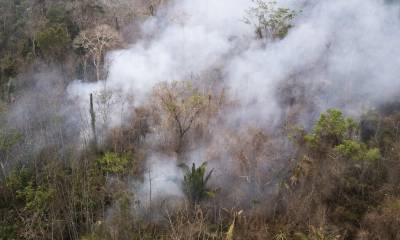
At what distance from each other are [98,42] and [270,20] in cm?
943

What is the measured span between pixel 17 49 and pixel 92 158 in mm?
13117

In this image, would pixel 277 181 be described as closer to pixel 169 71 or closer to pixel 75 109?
pixel 169 71

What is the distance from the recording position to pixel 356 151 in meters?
14.8

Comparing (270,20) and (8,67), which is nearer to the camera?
(270,20)

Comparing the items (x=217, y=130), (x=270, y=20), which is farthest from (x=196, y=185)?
(x=270, y=20)

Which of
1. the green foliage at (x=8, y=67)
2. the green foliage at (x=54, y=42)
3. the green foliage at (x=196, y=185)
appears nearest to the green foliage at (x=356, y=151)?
the green foliage at (x=196, y=185)

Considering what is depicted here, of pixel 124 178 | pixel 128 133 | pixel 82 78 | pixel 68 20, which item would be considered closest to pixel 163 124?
pixel 128 133

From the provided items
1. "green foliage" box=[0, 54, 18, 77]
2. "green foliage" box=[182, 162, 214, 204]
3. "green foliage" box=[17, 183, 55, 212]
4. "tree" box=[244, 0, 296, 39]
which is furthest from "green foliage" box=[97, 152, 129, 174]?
"green foliage" box=[0, 54, 18, 77]

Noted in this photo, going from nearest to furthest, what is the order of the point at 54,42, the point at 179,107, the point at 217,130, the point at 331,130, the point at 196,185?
the point at 331,130 → the point at 196,185 → the point at 179,107 → the point at 217,130 → the point at 54,42

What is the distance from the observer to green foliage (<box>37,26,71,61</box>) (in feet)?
80.3

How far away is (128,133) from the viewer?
1970cm

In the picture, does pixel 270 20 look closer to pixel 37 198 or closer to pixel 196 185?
pixel 196 185

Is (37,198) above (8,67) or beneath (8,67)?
beneath

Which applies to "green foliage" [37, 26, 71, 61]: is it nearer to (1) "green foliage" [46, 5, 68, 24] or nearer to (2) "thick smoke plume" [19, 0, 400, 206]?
(1) "green foliage" [46, 5, 68, 24]
